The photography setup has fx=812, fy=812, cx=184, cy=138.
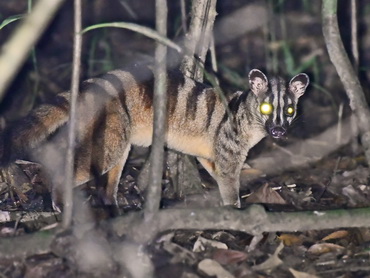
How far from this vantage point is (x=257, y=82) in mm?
6773

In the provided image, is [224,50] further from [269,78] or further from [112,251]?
[112,251]

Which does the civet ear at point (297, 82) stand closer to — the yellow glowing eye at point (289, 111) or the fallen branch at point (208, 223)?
the yellow glowing eye at point (289, 111)

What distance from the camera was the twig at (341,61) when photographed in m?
5.33

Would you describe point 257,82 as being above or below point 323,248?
above

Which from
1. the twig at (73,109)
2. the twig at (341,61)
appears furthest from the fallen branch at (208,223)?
the twig at (341,61)

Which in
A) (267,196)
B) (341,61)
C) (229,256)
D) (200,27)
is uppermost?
(200,27)

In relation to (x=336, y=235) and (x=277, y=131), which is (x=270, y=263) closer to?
(x=336, y=235)

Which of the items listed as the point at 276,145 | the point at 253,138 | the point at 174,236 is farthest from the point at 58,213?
the point at 276,145

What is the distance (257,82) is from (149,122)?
0.97m

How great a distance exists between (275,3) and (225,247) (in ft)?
16.6

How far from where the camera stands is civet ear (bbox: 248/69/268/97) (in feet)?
22.1

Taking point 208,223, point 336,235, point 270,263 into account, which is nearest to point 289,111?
point 336,235

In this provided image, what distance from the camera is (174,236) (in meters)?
5.59

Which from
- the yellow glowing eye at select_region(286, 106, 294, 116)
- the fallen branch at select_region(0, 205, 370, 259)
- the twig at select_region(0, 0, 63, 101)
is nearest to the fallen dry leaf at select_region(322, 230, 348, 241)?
the fallen branch at select_region(0, 205, 370, 259)
